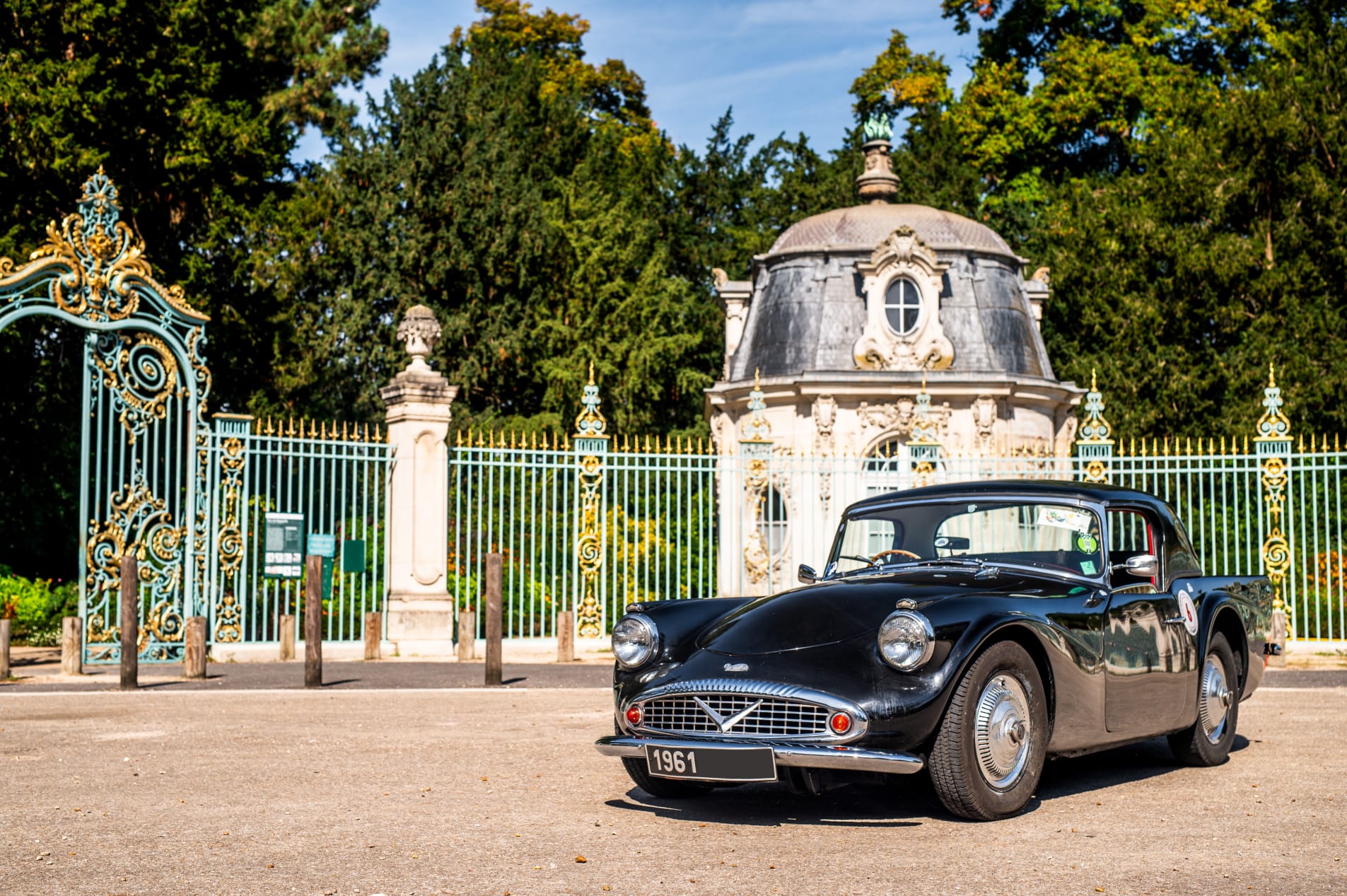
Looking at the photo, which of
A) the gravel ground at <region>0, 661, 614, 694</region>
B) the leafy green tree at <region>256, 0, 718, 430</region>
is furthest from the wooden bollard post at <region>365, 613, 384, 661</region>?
the leafy green tree at <region>256, 0, 718, 430</region>

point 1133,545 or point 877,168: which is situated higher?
point 877,168

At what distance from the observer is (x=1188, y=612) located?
7277 mm

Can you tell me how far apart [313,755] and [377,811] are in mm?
2026

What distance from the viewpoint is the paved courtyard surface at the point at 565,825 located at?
4719 mm

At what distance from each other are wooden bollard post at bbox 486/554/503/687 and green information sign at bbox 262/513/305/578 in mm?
2801

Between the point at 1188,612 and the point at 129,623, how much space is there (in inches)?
359

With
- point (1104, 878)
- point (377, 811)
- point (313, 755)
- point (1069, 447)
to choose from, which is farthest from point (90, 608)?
point (1069, 447)

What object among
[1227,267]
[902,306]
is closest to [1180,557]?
[902,306]

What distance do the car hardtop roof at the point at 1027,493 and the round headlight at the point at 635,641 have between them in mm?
1558

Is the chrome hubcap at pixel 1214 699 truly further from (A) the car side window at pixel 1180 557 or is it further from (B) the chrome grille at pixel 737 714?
(B) the chrome grille at pixel 737 714

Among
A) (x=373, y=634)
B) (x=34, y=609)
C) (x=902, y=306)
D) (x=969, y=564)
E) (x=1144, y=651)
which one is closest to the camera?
(x=1144, y=651)

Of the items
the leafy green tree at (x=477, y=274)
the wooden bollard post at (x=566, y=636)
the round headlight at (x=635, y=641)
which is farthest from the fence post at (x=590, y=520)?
the leafy green tree at (x=477, y=274)

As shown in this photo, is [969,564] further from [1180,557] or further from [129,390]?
[129,390]

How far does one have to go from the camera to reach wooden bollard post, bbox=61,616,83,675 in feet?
44.3
